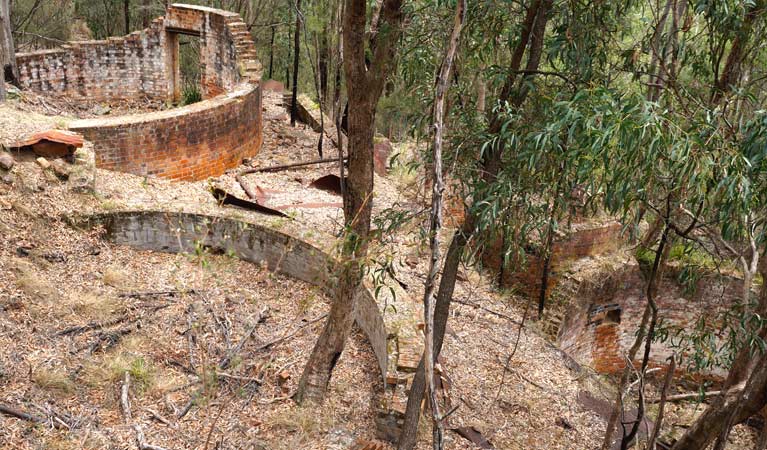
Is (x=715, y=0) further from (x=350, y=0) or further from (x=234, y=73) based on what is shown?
(x=234, y=73)

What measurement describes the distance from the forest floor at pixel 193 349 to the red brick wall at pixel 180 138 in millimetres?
414

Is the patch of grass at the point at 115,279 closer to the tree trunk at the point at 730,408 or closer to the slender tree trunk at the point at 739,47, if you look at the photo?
the tree trunk at the point at 730,408

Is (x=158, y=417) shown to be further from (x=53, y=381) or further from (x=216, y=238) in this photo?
(x=216, y=238)

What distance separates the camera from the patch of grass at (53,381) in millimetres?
5605

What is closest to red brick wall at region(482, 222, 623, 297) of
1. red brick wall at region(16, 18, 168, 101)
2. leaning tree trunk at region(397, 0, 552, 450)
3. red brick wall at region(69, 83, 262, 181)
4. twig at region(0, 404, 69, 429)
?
leaning tree trunk at region(397, 0, 552, 450)

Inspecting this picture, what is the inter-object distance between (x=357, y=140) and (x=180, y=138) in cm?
604

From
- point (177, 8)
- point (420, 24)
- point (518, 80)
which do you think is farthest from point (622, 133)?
point (177, 8)

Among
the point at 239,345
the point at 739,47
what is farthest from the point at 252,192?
the point at 739,47

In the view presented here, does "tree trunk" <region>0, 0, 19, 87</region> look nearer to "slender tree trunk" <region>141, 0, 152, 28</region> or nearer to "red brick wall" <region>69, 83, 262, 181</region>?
"red brick wall" <region>69, 83, 262, 181</region>

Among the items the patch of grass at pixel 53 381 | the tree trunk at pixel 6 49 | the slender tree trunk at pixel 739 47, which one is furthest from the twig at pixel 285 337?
the tree trunk at pixel 6 49

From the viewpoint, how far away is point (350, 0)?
477cm

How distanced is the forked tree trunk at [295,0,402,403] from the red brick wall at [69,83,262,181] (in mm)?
5384

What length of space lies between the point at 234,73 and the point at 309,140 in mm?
2096

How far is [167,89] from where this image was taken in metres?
14.8
